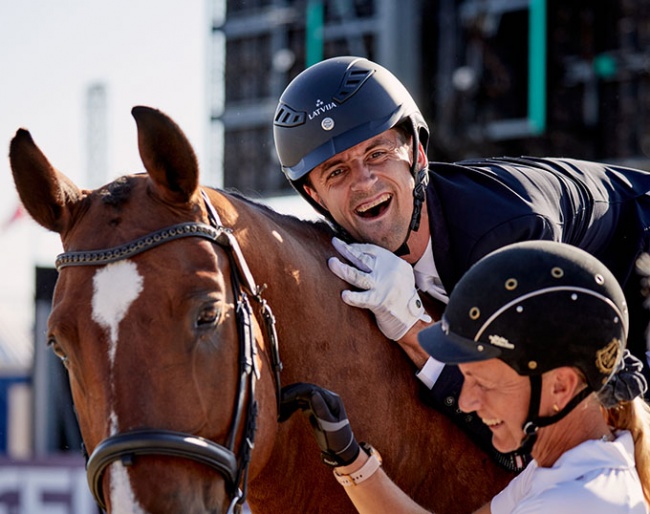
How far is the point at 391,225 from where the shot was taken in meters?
4.10

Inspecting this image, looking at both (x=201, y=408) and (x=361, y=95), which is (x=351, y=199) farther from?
(x=201, y=408)

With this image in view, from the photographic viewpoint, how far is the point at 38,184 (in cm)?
349

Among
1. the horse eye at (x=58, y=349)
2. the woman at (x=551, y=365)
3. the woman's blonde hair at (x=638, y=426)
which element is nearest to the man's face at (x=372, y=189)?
the woman at (x=551, y=365)

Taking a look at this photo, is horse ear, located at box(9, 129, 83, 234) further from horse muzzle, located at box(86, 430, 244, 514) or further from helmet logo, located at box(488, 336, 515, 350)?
helmet logo, located at box(488, 336, 515, 350)

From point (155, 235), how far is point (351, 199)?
41.5 inches

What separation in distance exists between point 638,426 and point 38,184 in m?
1.99

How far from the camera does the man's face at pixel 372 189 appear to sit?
4.11 metres

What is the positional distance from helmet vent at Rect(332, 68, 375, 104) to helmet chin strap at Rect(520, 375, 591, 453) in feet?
5.09

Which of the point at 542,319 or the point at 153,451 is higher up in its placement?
the point at 542,319

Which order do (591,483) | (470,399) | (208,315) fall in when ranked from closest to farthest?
(591,483)
(470,399)
(208,315)

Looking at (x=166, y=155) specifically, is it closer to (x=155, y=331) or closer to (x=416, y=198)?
(x=155, y=331)

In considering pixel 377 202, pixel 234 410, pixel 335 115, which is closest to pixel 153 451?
pixel 234 410

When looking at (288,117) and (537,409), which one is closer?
(537,409)

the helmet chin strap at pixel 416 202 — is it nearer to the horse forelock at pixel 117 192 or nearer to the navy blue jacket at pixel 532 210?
the navy blue jacket at pixel 532 210
